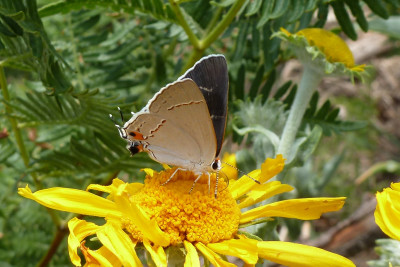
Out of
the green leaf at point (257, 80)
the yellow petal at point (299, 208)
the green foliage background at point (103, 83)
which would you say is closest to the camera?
the yellow petal at point (299, 208)

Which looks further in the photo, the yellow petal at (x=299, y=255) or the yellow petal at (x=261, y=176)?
the yellow petal at (x=261, y=176)

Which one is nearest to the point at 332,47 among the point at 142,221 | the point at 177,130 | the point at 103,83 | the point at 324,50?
the point at 324,50

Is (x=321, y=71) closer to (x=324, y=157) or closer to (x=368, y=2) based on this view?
(x=368, y=2)

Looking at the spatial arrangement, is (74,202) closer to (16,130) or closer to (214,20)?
(16,130)

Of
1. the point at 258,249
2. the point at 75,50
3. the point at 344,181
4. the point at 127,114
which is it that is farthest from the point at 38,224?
Answer: the point at 344,181

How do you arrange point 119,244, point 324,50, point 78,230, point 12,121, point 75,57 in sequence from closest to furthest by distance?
point 119,244 → point 78,230 → point 324,50 → point 12,121 → point 75,57

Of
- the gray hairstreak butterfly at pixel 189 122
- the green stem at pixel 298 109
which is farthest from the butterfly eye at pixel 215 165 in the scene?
the green stem at pixel 298 109

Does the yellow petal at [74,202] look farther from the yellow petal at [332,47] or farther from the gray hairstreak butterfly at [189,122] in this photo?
the yellow petal at [332,47]
